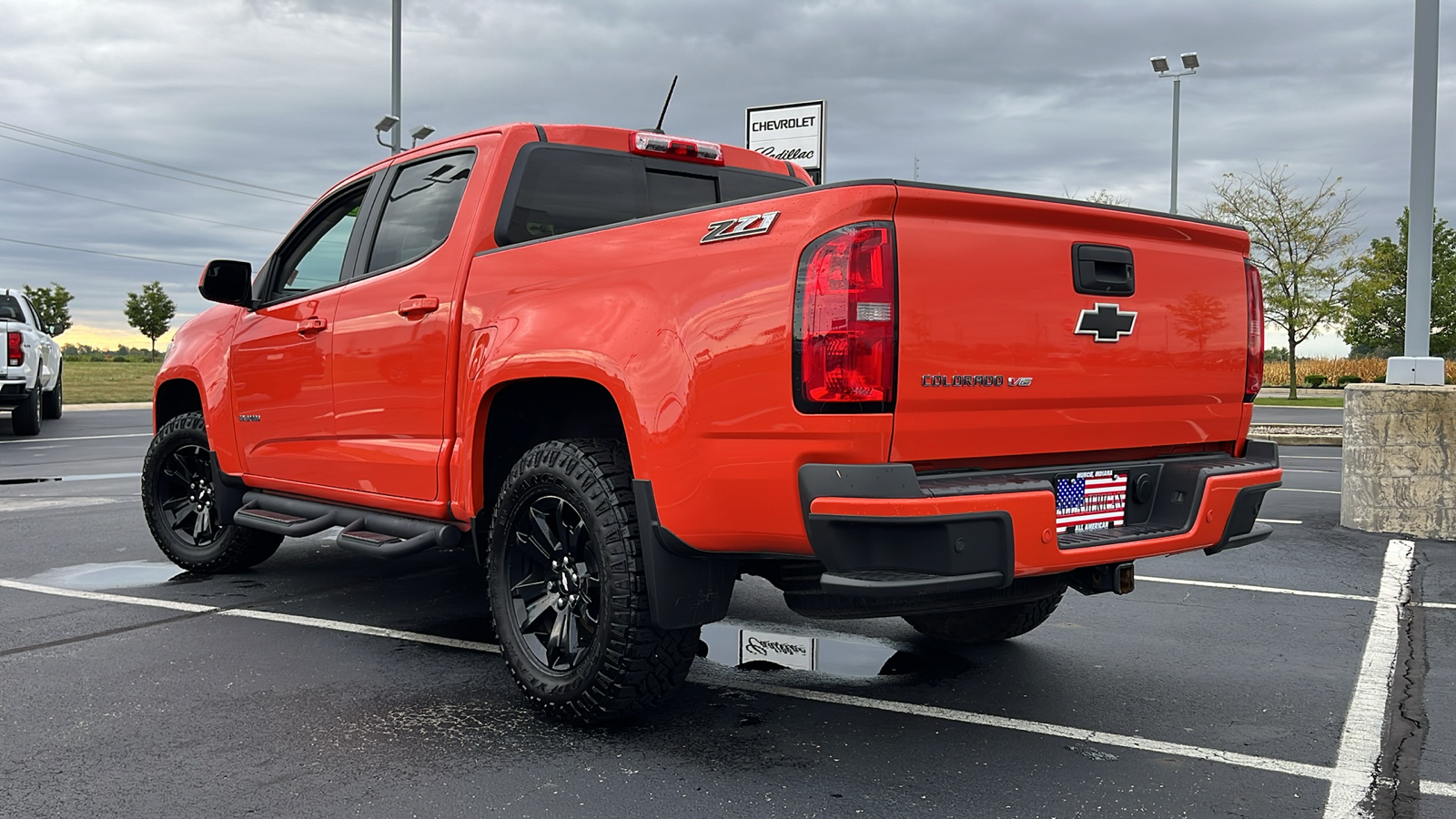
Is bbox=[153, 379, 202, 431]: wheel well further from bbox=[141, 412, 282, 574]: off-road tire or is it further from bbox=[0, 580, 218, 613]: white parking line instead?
bbox=[0, 580, 218, 613]: white parking line

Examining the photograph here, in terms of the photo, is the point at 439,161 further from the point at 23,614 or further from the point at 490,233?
the point at 23,614

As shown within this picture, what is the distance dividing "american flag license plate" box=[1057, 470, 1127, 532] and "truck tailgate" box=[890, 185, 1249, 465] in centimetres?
10

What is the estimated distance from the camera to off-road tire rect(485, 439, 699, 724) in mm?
3691

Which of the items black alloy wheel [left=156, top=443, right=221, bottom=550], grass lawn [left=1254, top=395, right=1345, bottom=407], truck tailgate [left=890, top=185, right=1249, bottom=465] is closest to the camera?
truck tailgate [left=890, top=185, right=1249, bottom=465]

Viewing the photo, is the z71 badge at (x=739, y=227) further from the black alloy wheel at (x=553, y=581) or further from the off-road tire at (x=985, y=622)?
the off-road tire at (x=985, y=622)

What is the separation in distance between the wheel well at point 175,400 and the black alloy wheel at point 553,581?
354 cm

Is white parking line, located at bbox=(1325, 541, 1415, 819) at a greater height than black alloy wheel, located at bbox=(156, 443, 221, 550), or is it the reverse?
black alloy wheel, located at bbox=(156, 443, 221, 550)

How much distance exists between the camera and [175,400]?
22.8 feet

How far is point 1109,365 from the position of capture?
3648 millimetres

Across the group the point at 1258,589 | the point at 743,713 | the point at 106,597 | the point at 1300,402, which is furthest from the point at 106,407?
the point at 1300,402

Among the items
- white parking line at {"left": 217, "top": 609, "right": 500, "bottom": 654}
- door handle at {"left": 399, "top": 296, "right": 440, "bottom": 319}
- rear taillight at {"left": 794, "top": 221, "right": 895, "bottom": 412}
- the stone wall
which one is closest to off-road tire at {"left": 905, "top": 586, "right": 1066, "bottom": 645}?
white parking line at {"left": 217, "top": 609, "right": 500, "bottom": 654}

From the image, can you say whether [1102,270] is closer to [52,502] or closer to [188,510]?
[188,510]

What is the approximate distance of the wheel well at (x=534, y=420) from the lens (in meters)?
4.26

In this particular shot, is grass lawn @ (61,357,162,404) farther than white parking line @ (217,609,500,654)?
Yes
